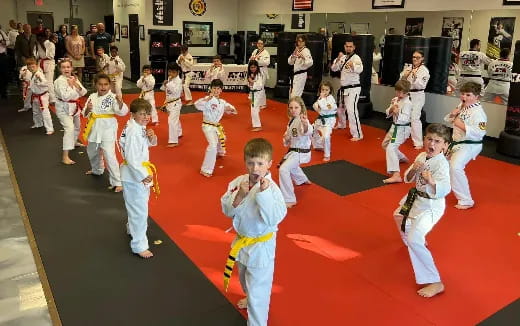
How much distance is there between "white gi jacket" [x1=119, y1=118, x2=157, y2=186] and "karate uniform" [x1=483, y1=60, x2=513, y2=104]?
280 inches

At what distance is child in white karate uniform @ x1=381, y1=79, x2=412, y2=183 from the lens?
586 centimetres

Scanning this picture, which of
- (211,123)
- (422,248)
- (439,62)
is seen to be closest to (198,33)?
(439,62)

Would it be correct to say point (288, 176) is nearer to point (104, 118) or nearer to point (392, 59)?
point (104, 118)

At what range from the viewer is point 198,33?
1484cm

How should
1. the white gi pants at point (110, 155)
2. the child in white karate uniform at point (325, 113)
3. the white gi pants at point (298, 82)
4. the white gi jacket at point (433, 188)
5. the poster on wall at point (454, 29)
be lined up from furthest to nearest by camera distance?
1. the white gi pants at point (298, 82)
2. the poster on wall at point (454, 29)
3. the child in white karate uniform at point (325, 113)
4. the white gi pants at point (110, 155)
5. the white gi jacket at point (433, 188)

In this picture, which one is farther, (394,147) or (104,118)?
(394,147)

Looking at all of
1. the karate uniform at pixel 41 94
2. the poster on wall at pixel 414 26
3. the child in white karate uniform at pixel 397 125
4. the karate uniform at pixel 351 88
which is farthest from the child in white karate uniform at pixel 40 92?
the poster on wall at pixel 414 26

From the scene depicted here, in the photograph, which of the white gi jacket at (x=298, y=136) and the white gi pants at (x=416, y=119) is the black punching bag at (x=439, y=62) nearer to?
the white gi pants at (x=416, y=119)

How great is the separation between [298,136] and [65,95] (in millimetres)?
3291

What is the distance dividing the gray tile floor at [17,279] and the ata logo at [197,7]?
36.6 feet

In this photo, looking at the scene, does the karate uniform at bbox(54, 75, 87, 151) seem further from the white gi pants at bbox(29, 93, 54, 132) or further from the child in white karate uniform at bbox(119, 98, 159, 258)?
the child in white karate uniform at bbox(119, 98, 159, 258)

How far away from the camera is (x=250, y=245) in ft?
8.56

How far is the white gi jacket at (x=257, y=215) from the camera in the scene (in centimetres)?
245

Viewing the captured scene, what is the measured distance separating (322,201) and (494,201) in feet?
6.88
